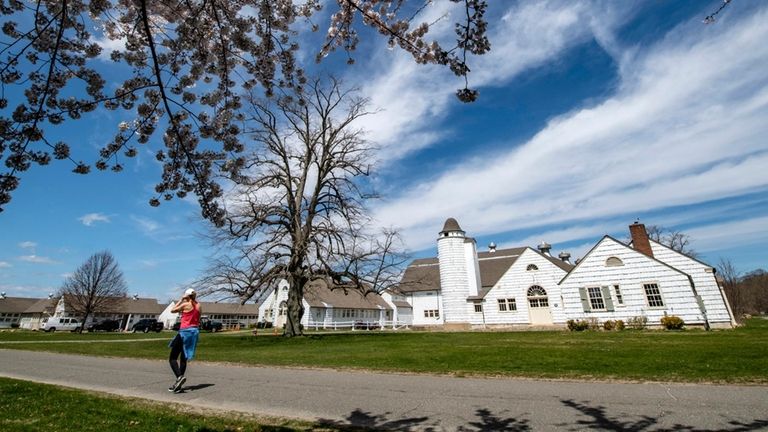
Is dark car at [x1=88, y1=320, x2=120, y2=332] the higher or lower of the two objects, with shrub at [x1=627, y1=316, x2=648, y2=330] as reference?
higher

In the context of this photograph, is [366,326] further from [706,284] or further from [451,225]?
[706,284]

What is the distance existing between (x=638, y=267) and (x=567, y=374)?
847 inches

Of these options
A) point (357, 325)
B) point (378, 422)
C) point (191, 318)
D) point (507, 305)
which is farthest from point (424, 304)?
point (378, 422)

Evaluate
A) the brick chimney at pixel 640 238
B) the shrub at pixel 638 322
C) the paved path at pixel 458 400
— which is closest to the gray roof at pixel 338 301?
the shrub at pixel 638 322

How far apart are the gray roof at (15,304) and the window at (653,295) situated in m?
112

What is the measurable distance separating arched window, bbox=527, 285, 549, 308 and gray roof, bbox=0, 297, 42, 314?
342ft

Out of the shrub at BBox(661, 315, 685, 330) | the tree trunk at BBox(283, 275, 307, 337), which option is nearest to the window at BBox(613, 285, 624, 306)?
the shrub at BBox(661, 315, 685, 330)

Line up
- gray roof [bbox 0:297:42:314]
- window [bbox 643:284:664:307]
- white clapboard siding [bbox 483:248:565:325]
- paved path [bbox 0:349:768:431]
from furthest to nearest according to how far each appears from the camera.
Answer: gray roof [bbox 0:297:42:314]
white clapboard siding [bbox 483:248:565:325]
window [bbox 643:284:664:307]
paved path [bbox 0:349:768:431]

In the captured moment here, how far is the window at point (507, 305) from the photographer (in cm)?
3082

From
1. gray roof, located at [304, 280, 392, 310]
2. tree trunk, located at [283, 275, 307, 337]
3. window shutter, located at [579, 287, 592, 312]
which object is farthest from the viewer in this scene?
gray roof, located at [304, 280, 392, 310]

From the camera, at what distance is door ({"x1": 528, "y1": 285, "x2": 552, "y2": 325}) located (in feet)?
96.4

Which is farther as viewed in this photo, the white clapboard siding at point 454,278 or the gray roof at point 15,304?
the gray roof at point 15,304

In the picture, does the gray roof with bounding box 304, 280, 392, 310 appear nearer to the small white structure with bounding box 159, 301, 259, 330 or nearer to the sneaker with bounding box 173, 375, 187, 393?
the small white structure with bounding box 159, 301, 259, 330

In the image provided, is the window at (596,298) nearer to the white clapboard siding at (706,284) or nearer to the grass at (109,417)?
the white clapboard siding at (706,284)
